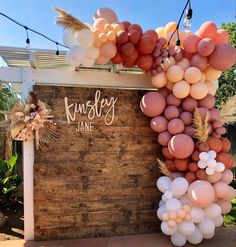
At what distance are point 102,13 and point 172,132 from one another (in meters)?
1.95

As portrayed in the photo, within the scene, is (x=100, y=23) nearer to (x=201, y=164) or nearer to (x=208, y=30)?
(x=208, y=30)

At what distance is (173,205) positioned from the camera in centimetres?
431

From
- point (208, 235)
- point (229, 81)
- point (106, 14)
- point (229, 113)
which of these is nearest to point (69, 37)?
point (106, 14)

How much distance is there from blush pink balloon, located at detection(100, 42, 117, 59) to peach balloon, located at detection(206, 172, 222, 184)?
218cm

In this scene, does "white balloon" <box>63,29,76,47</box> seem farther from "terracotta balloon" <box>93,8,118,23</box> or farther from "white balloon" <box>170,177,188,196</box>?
"white balloon" <box>170,177,188,196</box>

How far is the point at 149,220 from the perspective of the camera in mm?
5105

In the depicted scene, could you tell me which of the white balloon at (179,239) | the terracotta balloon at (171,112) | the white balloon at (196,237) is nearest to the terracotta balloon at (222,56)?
the terracotta balloon at (171,112)

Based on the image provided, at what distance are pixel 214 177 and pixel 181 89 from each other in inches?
52.1

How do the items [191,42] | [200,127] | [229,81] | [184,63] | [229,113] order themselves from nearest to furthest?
1. [200,127]
2. [191,42]
3. [184,63]
4. [229,113]
5. [229,81]

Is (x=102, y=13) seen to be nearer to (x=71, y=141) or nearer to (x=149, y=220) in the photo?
(x=71, y=141)

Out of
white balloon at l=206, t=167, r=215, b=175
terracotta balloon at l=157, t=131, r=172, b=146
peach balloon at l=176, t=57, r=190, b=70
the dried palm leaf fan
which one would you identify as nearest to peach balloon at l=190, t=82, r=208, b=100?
peach balloon at l=176, t=57, r=190, b=70

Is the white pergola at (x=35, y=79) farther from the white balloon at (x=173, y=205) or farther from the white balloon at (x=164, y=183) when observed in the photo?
the white balloon at (x=173, y=205)

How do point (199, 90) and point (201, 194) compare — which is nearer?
point (201, 194)

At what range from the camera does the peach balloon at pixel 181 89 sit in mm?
4406
